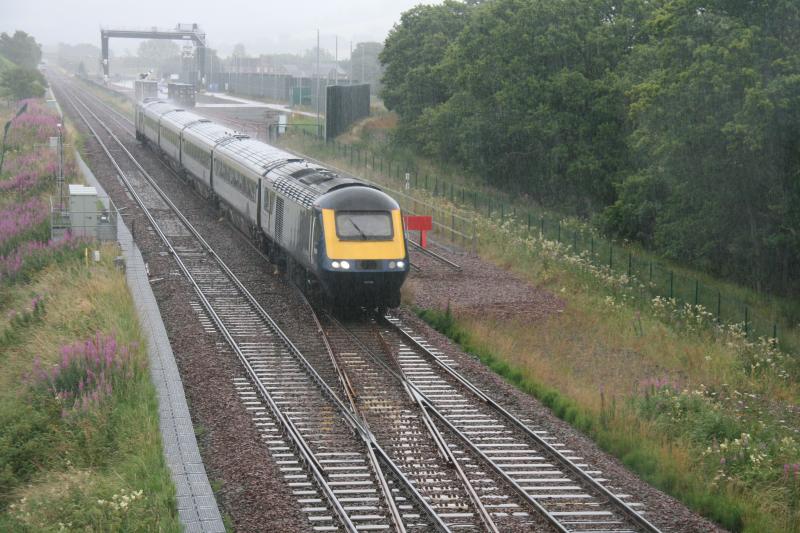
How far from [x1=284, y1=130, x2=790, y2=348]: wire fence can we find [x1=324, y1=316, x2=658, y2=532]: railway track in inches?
311

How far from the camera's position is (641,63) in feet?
132

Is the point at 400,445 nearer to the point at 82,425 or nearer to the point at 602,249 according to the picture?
the point at 82,425

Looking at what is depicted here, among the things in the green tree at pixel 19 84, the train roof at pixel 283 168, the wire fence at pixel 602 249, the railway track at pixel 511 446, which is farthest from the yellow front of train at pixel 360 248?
the green tree at pixel 19 84

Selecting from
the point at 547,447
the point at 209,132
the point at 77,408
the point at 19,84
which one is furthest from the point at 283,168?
the point at 19,84

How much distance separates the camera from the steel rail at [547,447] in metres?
12.1

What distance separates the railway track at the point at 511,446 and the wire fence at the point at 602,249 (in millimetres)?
7903

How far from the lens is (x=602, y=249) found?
3500cm

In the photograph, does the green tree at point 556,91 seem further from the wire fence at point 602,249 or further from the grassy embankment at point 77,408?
the grassy embankment at point 77,408

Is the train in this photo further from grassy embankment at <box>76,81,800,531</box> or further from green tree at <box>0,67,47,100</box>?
green tree at <box>0,67,47,100</box>

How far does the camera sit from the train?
20688 millimetres

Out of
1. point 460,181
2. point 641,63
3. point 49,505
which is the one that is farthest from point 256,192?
point 460,181

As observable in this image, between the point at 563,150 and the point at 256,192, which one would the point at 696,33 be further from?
the point at 256,192

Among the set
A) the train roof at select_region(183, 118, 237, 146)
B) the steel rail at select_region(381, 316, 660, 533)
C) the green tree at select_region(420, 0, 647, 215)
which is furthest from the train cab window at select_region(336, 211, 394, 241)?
the green tree at select_region(420, 0, 647, 215)

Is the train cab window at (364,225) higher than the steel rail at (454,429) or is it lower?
higher
